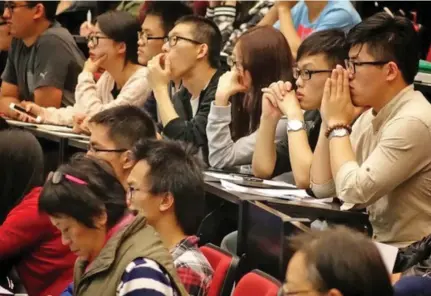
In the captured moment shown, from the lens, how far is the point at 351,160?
324 centimetres

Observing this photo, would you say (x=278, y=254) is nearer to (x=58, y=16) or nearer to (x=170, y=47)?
(x=170, y=47)

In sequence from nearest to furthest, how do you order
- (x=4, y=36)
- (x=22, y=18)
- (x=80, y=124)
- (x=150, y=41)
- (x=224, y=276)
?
(x=224, y=276), (x=80, y=124), (x=150, y=41), (x=22, y=18), (x=4, y=36)

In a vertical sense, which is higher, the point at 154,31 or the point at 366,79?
the point at 366,79

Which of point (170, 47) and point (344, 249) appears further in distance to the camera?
point (170, 47)

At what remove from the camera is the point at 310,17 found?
16.8 feet

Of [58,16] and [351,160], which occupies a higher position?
[351,160]

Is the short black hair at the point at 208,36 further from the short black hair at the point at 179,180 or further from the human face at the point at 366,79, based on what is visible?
the short black hair at the point at 179,180

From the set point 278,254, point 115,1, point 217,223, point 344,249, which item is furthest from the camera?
point 115,1

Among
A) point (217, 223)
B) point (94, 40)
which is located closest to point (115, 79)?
point (94, 40)

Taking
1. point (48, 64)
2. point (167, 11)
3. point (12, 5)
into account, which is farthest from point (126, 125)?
point (12, 5)

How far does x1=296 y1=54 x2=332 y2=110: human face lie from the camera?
145 inches

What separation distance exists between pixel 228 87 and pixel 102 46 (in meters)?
1.29

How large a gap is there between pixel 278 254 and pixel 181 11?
239cm

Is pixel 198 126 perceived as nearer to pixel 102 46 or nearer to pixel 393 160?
pixel 102 46
